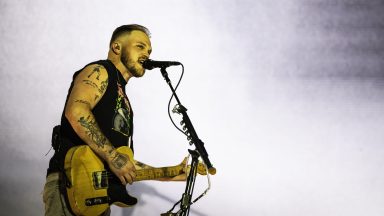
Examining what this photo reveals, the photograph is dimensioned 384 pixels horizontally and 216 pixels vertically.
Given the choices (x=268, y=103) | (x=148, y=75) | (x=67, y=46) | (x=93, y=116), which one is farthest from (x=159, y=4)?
(x=93, y=116)

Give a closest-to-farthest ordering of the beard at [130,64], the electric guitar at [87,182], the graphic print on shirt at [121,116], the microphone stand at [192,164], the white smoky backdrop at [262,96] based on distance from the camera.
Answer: the microphone stand at [192,164] → the electric guitar at [87,182] → the graphic print on shirt at [121,116] → the beard at [130,64] → the white smoky backdrop at [262,96]

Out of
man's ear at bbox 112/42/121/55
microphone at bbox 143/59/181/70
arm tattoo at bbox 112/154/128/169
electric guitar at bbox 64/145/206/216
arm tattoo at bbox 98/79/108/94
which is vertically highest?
man's ear at bbox 112/42/121/55

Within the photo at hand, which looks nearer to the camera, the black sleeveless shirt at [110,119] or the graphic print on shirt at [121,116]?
the black sleeveless shirt at [110,119]

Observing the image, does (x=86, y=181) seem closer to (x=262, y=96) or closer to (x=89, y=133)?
(x=89, y=133)

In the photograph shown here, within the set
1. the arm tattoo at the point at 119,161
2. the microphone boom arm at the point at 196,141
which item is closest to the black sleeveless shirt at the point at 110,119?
the arm tattoo at the point at 119,161

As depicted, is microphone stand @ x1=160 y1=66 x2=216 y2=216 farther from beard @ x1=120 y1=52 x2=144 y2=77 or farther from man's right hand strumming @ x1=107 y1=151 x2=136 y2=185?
beard @ x1=120 y1=52 x2=144 y2=77

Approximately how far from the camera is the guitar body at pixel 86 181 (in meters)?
1.70

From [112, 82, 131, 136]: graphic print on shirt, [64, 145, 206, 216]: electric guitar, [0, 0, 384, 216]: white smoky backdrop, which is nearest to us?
[64, 145, 206, 216]: electric guitar

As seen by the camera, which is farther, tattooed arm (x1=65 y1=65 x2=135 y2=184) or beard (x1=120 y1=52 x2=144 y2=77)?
beard (x1=120 y1=52 x2=144 y2=77)

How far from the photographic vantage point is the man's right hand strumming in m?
1.76

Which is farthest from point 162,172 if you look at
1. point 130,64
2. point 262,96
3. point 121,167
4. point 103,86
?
point 262,96

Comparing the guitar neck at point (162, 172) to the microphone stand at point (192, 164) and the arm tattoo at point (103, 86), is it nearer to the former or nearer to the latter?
the microphone stand at point (192, 164)

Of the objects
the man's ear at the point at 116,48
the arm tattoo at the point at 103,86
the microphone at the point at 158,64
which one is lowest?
the arm tattoo at the point at 103,86

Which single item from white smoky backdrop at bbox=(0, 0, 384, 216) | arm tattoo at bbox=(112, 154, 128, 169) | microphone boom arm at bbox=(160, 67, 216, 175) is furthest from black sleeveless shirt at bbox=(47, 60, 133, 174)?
white smoky backdrop at bbox=(0, 0, 384, 216)
